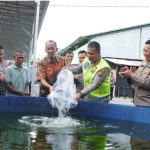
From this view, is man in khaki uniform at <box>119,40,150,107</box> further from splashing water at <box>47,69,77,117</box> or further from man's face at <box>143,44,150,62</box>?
splashing water at <box>47,69,77,117</box>

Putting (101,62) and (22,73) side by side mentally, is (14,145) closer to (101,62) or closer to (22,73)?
(101,62)

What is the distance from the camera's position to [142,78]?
4.44 m

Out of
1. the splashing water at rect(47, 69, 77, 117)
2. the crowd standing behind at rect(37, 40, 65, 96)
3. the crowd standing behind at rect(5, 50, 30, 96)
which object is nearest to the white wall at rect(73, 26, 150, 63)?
the crowd standing behind at rect(5, 50, 30, 96)

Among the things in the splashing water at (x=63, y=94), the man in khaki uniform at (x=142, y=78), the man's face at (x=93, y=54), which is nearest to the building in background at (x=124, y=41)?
the splashing water at (x=63, y=94)

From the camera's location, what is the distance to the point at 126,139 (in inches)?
143

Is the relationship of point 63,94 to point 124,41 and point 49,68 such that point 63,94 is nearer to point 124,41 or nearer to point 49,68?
point 49,68

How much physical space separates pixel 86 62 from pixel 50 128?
4.82 feet

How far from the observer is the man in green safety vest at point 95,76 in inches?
191

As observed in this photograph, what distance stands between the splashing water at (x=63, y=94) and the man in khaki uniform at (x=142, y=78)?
2.78 ft

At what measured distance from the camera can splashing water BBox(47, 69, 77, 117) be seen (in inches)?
196

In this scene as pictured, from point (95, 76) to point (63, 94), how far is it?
543 millimetres

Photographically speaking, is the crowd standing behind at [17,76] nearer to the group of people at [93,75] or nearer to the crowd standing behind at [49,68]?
the group of people at [93,75]

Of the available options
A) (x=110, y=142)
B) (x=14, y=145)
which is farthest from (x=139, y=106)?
(x=14, y=145)

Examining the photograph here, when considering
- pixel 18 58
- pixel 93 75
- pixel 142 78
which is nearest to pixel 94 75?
pixel 93 75
